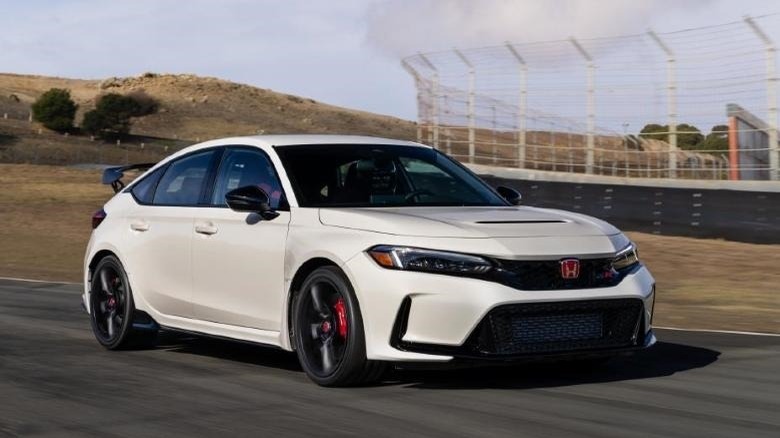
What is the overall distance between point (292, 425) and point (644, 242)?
1439 cm

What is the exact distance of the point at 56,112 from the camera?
86.6 metres

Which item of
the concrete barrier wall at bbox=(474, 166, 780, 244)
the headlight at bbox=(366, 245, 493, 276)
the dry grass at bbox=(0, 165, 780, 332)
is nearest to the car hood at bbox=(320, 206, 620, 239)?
the headlight at bbox=(366, 245, 493, 276)

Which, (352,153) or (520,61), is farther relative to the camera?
(520,61)

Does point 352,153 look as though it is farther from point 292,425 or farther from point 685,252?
point 685,252

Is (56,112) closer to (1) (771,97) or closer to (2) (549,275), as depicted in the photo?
(1) (771,97)

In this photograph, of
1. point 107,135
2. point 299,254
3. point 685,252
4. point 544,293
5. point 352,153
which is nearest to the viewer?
point 544,293

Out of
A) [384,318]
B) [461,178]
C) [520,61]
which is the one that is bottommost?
[384,318]

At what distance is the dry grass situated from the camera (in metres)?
13.0

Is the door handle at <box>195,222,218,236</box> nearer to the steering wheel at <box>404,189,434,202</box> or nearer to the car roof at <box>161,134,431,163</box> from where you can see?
the car roof at <box>161,134,431,163</box>

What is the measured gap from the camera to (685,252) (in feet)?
63.3

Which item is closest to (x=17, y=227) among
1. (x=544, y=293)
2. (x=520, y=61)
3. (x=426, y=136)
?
(x=426, y=136)

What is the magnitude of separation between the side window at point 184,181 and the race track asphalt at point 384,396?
1.10 m

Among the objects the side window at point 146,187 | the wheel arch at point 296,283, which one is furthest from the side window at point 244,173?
the side window at point 146,187

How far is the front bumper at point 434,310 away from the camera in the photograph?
7.18 metres
